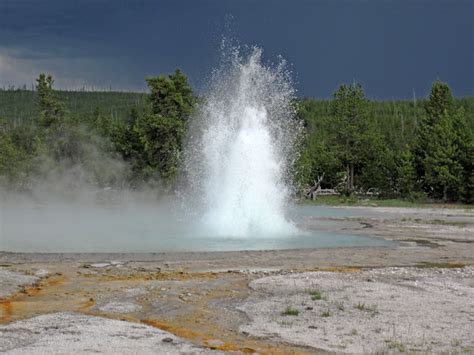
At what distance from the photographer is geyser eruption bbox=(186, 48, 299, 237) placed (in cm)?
3153

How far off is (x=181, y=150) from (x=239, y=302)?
4737 cm

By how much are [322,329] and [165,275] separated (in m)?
7.50

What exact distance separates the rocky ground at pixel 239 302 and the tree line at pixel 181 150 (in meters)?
38.2

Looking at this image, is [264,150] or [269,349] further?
[264,150]

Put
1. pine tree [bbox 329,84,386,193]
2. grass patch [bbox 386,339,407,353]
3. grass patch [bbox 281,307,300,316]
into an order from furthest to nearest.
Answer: pine tree [bbox 329,84,386,193] → grass patch [bbox 281,307,300,316] → grass patch [bbox 386,339,407,353]

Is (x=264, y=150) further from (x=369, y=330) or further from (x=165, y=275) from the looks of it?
(x=369, y=330)

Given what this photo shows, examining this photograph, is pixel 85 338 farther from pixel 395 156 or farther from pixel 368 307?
pixel 395 156

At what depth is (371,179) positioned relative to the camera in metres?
69.9

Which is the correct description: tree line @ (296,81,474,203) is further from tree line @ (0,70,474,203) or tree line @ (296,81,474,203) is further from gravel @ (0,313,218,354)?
gravel @ (0,313,218,354)

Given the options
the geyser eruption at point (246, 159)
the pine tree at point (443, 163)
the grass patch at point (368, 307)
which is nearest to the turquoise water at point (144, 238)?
the geyser eruption at point (246, 159)

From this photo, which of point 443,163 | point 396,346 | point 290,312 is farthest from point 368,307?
point 443,163

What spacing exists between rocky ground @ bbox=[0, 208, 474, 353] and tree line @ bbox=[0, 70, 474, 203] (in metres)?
38.2

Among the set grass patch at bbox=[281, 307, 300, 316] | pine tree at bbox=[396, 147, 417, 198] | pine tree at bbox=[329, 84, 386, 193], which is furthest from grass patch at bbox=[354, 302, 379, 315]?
pine tree at bbox=[329, 84, 386, 193]

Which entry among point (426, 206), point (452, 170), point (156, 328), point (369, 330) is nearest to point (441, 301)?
point (369, 330)
